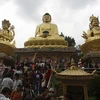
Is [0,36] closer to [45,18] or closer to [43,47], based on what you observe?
[43,47]

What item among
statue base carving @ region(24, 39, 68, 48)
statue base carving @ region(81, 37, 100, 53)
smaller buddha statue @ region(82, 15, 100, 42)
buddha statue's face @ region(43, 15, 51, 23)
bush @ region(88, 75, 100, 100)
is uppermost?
buddha statue's face @ region(43, 15, 51, 23)

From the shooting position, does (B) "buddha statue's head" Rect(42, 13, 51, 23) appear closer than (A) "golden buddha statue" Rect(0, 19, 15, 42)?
No

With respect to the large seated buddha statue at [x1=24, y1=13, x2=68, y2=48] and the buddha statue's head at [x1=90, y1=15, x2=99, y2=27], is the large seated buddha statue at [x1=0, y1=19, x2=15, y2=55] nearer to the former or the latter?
the large seated buddha statue at [x1=24, y1=13, x2=68, y2=48]

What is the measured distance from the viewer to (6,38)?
62.8 feet

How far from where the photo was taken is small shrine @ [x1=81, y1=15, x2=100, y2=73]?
50.1 ft

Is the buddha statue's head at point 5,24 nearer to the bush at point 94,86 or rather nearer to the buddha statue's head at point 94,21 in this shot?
the buddha statue's head at point 94,21

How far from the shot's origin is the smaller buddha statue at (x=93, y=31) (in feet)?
56.9

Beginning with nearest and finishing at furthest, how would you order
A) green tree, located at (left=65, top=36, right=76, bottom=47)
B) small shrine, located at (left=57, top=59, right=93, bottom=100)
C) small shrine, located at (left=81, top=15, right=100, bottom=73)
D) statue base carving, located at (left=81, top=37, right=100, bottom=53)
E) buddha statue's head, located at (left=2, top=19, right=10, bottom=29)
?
small shrine, located at (left=57, top=59, right=93, bottom=100) < small shrine, located at (left=81, top=15, right=100, bottom=73) < statue base carving, located at (left=81, top=37, right=100, bottom=53) < buddha statue's head, located at (left=2, top=19, right=10, bottom=29) < green tree, located at (left=65, top=36, right=76, bottom=47)

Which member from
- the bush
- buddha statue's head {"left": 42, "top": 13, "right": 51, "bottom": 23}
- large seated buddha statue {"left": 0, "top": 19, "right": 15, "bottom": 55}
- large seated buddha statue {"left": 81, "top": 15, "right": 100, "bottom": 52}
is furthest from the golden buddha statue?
the bush

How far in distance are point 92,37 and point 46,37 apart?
3.94 metres

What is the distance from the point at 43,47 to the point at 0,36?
3.60m

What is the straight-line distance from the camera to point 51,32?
811 inches

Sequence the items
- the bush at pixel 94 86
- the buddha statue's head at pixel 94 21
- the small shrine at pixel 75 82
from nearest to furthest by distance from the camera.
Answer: the small shrine at pixel 75 82 < the bush at pixel 94 86 < the buddha statue's head at pixel 94 21

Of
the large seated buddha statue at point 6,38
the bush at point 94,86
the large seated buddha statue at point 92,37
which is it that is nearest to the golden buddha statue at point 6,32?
the large seated buddha statue at point 6,38
